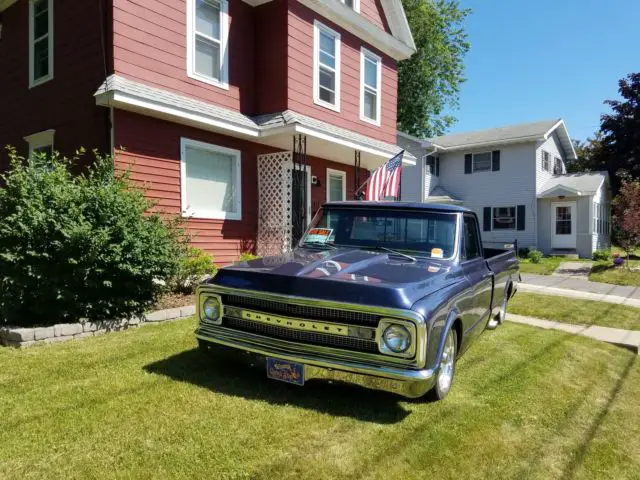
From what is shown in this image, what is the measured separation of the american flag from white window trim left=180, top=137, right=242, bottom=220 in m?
3.17

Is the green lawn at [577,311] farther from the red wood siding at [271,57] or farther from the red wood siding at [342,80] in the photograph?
the red wood siding at [271,57]

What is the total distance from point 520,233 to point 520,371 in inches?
780

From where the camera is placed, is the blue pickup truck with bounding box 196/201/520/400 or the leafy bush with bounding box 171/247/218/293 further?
the leafy bush with bounding box 171/247/218/293

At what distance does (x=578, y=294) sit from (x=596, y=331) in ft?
14.6

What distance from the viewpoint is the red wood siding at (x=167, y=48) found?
7.92m

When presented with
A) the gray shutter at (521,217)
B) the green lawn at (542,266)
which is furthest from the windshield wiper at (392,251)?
the gray shutter at (521,217)

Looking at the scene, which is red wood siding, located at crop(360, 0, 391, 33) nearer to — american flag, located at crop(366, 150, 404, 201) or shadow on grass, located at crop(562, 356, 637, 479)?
american flag, located at crop(366, 150, 404, 201)

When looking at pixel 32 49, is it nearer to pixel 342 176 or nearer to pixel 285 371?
pixel 342 176

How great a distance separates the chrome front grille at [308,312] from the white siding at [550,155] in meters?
22.0

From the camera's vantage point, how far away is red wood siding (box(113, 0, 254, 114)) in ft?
26.0

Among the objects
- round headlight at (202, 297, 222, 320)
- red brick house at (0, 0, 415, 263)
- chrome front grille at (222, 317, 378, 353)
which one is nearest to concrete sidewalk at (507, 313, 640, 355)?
chrome front grille at (222, 317, 378, 353)

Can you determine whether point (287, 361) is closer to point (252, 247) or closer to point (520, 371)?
point (520, 371)

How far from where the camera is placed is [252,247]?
34.5 feet

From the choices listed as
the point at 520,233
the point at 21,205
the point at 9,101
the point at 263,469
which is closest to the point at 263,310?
the point at 263,469
